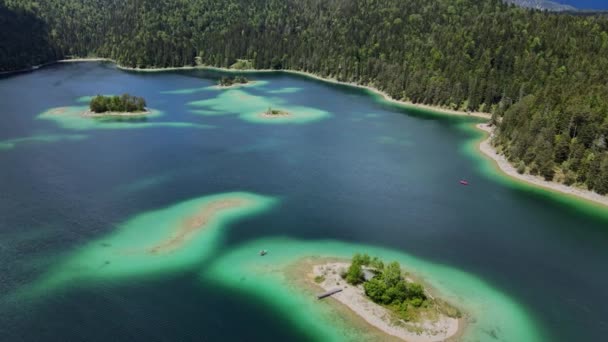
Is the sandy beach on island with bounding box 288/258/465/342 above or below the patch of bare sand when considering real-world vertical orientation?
above

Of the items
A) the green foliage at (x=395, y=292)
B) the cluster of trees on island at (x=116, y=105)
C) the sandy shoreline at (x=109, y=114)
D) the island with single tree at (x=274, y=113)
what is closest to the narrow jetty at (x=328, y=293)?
the green foliage at (x=395, y=292)

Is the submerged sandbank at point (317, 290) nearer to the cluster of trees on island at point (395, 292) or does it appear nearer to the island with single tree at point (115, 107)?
the cluster of trees on island at point (395, 292)

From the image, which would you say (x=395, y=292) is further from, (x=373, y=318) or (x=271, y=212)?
(x=271, y=212)

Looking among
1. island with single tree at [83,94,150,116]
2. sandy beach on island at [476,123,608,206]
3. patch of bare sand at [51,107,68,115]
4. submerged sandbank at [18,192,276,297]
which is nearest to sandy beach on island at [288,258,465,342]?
submerged sandbank at [18,192,276,297]

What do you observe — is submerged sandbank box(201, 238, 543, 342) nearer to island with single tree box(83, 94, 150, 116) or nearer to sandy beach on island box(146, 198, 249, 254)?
sandy beach on island box(146, 198, 249, 254)

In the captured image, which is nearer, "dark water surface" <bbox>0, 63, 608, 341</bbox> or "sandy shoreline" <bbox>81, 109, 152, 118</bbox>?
"dark water surface" <bbox>0, 63, 608, 341</bbox>

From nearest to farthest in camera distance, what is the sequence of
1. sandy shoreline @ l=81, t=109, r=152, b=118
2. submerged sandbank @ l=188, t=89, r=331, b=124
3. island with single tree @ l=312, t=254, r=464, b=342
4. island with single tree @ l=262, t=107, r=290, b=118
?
island with single tree @ l=312, t=254, r=464, b=342 < sandy shoreline @ l=81, t=109, r=152, b=118 < submerged sandbank @ l=188, t=89, r=331, b=124 < island with single tree @ l=262, t=107, r=290, b=118

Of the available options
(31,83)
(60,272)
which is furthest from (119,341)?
(31,83)

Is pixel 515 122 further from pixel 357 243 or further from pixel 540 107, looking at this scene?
pixel 357 243
